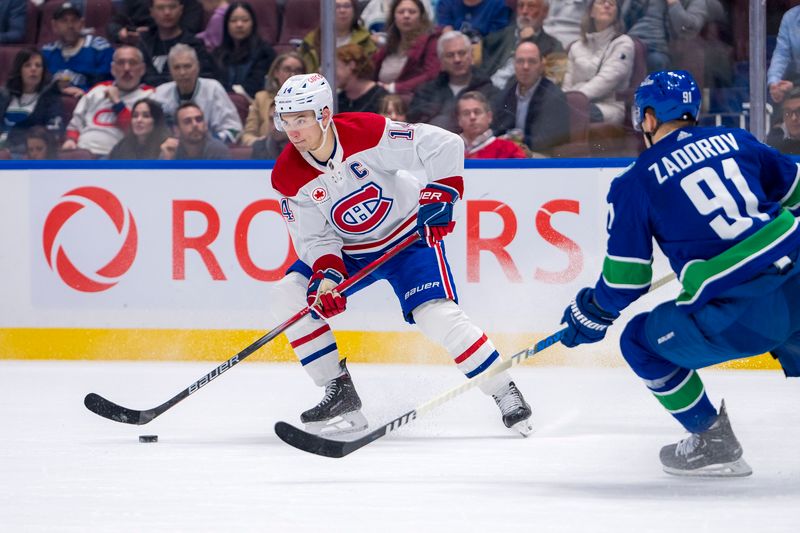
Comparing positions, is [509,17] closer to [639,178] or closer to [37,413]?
[37,413]

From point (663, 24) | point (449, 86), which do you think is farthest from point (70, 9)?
point (663, 24)

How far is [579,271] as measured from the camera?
5.35m

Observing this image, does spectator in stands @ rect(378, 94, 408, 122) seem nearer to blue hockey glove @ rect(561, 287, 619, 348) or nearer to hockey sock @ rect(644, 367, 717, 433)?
blue hockey glove @ rect(561, 287, 619, 348)

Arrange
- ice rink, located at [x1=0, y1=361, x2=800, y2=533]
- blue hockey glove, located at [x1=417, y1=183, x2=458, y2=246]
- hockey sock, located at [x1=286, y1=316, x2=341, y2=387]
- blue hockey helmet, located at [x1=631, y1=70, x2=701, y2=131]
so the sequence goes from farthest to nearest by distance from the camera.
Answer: hockey sock, located at [x1=286, y1=316, x2=341, y2=387], blue hockey glove, located at [x1=417, y1=183, x2=458, y2=246], blue hockey helmet, located at [x1=631, y1=70, x2=701, y2=131], ice rink, located at [x1=0, y1=361, x2=800, y2=533]

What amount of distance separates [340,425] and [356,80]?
235 cm

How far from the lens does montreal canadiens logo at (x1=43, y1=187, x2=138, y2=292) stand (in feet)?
19.1

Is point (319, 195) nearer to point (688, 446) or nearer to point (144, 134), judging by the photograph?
point (688, 446)

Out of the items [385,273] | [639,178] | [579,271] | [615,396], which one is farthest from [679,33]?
[639,178]

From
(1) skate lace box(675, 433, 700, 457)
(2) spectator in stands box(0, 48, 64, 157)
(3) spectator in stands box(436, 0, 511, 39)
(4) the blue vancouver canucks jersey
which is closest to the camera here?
(4) the blue vancouver canucks jersey

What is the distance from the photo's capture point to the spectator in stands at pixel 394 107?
18.8 ft

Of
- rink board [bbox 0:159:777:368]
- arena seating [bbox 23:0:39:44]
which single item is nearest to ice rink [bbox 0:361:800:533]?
rink board [bbox 0:159:777:368]

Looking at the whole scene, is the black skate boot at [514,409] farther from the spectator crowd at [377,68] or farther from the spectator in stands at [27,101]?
the spectator in stands at [27,101]

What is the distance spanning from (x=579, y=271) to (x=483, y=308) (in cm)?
43

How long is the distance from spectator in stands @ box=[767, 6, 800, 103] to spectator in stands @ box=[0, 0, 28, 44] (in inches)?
136
